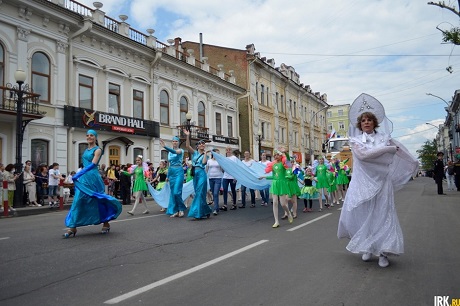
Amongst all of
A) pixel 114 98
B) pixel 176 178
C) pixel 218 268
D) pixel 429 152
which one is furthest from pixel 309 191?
pixel 429 152

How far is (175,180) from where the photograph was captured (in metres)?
10.6

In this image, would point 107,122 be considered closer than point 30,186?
No

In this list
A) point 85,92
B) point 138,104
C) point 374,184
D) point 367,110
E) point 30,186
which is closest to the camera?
point 374,184

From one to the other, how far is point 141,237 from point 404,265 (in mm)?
4752

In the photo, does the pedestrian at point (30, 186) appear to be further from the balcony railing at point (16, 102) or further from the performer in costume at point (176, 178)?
the performer in costume at point (176, 178)

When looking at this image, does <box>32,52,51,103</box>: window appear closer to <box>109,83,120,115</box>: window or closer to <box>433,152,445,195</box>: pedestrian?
<box>109,83,120,115</box>: window

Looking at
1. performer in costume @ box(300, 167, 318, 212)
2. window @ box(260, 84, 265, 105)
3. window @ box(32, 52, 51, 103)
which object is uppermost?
window @ box(260, 84, 265, 105)

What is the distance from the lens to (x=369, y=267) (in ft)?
16.6

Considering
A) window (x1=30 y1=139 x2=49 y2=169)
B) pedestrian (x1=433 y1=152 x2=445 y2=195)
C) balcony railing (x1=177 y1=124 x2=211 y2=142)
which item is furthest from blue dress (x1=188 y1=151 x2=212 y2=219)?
balcony railing (x1=177 y1=124 x2=211 y2=142)

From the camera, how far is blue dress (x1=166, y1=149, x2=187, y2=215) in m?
10.6

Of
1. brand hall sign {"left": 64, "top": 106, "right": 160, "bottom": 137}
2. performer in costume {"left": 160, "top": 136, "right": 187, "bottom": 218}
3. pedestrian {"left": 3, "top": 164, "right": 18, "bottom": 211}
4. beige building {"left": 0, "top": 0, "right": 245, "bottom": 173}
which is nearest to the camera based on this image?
performer in costume {"left": 160, "top": 136, "right": 187, "bottom": 218}

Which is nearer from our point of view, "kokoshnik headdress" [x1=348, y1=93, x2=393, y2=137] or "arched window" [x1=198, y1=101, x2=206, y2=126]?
"kokoshnik headdress" [x1=348, y1=93, x2=393, y2=137]

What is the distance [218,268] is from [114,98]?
21.2m

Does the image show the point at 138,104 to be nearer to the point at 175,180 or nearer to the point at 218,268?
the point at 175,180
